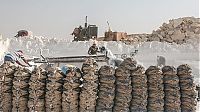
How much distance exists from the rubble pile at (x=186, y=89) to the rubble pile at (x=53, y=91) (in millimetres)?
1479

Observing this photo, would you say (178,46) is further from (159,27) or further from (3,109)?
(3,109)

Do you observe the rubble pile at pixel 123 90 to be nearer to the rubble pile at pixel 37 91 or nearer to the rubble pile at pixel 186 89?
the rubble pile at pixel 186 89

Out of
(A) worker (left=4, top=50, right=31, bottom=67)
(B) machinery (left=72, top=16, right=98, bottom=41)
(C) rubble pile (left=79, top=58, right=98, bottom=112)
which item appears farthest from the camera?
(B) machinery (left=72, top=16, right=98, bottom=41)

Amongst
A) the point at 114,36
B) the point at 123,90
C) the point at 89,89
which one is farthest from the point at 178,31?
the point at 89,89

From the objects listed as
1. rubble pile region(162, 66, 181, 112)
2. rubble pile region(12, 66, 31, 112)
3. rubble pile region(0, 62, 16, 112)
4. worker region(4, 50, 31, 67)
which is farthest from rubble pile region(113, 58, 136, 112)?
worker region(4, 50, 31, 67)

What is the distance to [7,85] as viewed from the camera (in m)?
4.93

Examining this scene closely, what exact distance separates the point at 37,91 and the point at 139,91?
1.23m

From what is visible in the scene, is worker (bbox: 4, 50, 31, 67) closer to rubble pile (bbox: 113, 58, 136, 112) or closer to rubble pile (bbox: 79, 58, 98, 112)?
rubble pile (bbox: 79, 58, 98, 112)

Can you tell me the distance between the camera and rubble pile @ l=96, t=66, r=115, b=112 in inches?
188

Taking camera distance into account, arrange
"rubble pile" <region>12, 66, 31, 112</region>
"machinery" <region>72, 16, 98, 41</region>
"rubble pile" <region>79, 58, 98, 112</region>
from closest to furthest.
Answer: "rubble pile" <region>79, 58, 98, 112</region> < "rubble pile" <region>12, 66, 31, 112</region> < "machinery" <region>72, 16, 98, 41</region>

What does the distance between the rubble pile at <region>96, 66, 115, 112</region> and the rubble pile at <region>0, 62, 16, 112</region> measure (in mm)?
1103

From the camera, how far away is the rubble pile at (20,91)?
485cm

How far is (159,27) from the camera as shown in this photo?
2675 cm

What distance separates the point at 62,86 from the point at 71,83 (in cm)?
13
